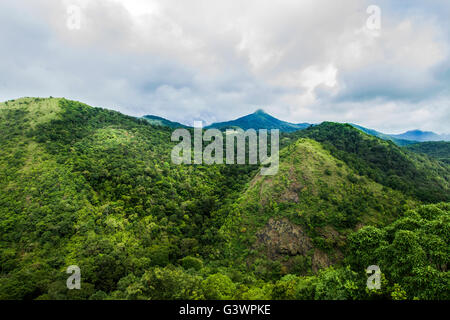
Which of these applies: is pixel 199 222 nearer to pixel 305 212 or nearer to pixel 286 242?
pixel 286 242

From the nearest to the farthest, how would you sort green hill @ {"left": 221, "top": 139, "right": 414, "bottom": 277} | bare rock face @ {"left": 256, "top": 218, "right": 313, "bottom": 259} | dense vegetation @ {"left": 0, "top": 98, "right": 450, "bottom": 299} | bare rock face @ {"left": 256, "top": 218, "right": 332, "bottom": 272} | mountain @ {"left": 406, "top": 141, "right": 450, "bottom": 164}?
1. dense vegetation @ {"left": 0, "top": 98, "right": 450, "bottom": 299}
2. bare rock face @ {"left": 256, "top": 218, "right": 332, "bottom": 272}
3. green hill @ {"left": 221, "top": 139, "right": 414, "bottom": 277}
4. bare rock face @ {"left": 256, "top": 218, "right": 313, "bottom": 259}
5. mountain @ {"left": 406, "top": 141, "right": 450, "bottom": 164}

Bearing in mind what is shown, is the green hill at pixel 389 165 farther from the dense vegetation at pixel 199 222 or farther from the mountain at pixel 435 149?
the mountain at pixel 435 149

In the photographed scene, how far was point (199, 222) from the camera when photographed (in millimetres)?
59000

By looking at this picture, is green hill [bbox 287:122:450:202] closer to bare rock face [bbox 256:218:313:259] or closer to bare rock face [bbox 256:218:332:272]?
bare rock face [bbox 256:218:313:259]

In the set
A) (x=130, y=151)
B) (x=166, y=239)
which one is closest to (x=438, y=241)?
(x=166, y=239)

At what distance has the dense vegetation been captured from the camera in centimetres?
2602

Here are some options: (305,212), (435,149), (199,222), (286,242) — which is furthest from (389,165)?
(435,149)

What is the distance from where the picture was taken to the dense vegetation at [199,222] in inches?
1024

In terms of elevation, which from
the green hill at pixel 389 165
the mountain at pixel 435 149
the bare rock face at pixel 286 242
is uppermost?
the mountain at pixel 435 149

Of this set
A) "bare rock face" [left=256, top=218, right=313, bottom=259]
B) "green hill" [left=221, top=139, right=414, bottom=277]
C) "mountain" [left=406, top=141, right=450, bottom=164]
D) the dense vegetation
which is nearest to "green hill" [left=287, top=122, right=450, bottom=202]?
the dense vegetation

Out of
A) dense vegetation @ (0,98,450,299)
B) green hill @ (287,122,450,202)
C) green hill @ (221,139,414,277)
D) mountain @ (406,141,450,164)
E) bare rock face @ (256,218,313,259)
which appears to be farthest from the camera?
mountain @ (406,141,450,164)

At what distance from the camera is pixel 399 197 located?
5438 cm

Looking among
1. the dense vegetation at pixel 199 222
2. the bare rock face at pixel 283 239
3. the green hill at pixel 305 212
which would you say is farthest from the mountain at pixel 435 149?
the bare rock face at pixel 283 239
